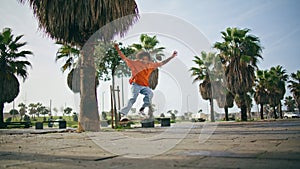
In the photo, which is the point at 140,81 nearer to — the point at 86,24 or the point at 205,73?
the point at 86,24

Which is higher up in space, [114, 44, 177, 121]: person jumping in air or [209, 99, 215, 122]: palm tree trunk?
[114, 44, 177, 121]: person jumping in air

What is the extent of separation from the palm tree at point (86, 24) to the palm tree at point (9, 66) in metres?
14.8

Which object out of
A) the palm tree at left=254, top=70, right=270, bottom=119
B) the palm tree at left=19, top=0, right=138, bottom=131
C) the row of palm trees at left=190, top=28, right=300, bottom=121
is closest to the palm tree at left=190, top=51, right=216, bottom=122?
the row of palm trees at left=190, top=28, right=300, bottom=121

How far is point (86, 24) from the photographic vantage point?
37.6 feet

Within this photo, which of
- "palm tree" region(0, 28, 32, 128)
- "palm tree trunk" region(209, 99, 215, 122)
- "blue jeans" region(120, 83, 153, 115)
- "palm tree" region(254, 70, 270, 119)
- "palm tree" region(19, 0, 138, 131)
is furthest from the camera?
"palm tree" region(254, 70, 270, 119)

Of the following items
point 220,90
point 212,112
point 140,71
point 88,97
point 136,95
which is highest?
point 220,90

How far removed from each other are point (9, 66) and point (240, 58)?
2259 centimetres

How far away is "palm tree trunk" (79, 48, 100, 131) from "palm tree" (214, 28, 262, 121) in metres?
19.9

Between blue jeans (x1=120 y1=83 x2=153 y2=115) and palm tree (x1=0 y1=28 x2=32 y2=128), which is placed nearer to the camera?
blue jeans (x1=120 y1=83 x2=153 y2=115)

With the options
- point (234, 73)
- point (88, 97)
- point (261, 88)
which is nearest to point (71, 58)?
point (88, 97)

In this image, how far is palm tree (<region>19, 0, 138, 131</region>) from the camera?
11.5 m

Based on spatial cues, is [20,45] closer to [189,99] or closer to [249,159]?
[189,99]

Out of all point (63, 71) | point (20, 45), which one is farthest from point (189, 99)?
point (20, 45)

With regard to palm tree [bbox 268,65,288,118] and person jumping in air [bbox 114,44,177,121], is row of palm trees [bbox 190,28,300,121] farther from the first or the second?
person jumping in air [bbox 114,44,177,121]
